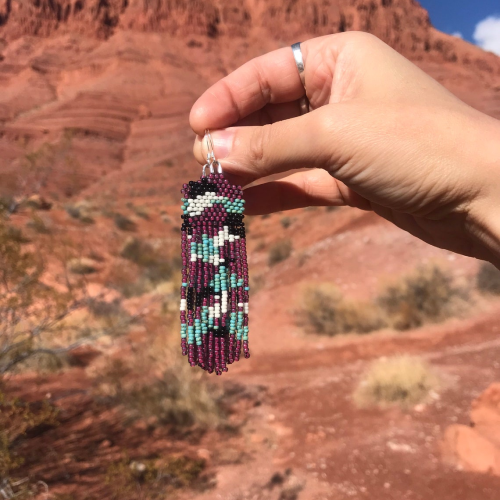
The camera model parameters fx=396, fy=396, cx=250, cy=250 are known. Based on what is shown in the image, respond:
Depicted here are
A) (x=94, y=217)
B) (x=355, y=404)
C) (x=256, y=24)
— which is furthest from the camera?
(x=256, y=24)

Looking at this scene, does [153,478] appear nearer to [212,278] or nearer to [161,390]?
[161,390]

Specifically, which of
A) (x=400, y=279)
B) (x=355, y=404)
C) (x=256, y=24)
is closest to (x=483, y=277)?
(x=400, y=279)

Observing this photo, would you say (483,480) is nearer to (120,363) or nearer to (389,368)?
(389,368)

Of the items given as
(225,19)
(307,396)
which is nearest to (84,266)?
(307,396)

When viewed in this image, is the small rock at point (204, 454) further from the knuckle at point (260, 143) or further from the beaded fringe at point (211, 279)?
the knuckle at point (260, 143)

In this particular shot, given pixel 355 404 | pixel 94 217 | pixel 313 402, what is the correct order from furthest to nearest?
pixel 94 217
pixel 313 402
pixel 355 404

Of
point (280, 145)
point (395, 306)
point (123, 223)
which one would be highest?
point (123, 223)

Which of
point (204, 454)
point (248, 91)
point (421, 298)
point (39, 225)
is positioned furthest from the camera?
point (421, 298)
